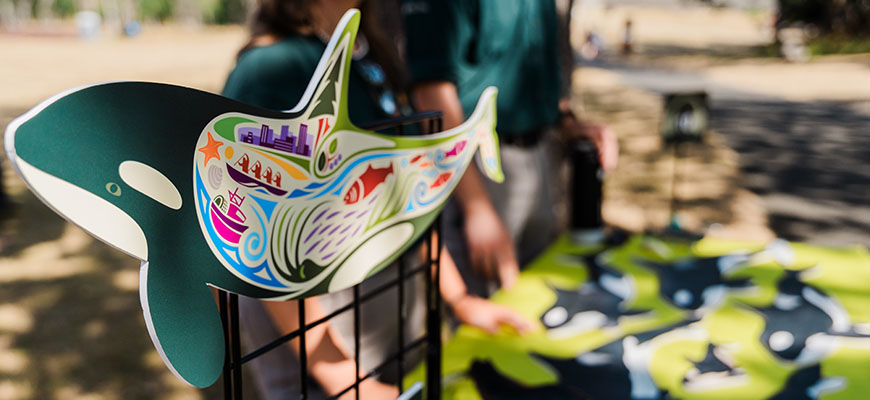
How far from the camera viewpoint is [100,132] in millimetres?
694

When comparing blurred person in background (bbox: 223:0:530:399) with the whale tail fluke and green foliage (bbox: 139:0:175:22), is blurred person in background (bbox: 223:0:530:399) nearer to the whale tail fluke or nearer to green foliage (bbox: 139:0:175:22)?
the whale tail fluke

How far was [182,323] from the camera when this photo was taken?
0.79 m

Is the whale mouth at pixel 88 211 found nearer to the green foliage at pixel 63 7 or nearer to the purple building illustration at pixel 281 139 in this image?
the purple building illustration at pixel 281 139

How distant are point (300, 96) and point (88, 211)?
0.59m

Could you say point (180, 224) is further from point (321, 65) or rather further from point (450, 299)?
point (450, 299)


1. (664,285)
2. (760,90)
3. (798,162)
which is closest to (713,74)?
(760,90)

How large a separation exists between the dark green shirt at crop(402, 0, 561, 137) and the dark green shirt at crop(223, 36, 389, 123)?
2.12 feet

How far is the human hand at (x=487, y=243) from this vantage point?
2043mm

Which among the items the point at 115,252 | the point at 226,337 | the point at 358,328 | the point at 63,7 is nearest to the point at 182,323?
the point at 226,337

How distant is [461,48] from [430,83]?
0.17m

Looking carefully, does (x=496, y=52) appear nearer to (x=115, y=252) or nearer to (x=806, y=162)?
(x=115, y=252)

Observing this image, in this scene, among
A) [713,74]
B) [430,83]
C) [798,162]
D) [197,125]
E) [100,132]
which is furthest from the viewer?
[713,74]

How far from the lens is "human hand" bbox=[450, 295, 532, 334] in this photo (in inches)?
71.8

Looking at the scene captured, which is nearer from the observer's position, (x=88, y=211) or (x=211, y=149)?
(x=88, y=211)
